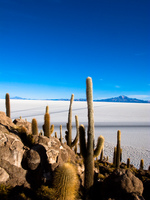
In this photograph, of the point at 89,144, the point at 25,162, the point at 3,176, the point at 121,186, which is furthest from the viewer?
the point at 89,144

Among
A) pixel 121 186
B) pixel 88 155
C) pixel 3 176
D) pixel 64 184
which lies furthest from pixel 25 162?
pixel 121 186

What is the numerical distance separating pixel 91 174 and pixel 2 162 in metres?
2.92

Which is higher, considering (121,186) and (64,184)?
(64,184)

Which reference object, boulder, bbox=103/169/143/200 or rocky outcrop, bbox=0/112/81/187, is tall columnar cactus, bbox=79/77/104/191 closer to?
boulder, bbox=103/169/143/200

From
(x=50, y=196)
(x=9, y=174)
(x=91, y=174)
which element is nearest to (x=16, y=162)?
(x=9, y=174)

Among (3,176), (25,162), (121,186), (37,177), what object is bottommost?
(121,186)

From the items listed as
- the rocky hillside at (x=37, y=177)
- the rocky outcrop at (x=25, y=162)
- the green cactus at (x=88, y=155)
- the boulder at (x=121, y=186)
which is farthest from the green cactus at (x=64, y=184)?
the boulder at (x=121, y=186)

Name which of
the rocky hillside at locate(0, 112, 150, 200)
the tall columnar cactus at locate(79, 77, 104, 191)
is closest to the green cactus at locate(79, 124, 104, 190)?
the tall columnar cactus at locate(79, 77, 104, 191)

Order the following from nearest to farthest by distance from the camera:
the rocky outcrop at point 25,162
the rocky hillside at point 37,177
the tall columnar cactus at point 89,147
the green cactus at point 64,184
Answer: the green cactus at point 64,184
the rocky hillside at point 37,177
the rocky outcrop at point 25,162
the tall columnar cactus at point 89,147

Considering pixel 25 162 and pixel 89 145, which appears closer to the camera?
pixel 25 162

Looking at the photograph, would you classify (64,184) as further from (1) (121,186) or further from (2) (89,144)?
(1) (121,186)

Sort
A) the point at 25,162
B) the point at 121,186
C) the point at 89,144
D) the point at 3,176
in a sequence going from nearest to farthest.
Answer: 1. the point at 3,176
2. the point at 121,186
3. the point at 25,162
4. the point at 89,144

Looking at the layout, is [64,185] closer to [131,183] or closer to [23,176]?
[23,176]

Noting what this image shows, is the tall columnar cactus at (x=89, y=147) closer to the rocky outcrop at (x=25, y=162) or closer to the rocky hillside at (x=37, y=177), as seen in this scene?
the rocky hillside at (x=37, y=177)
